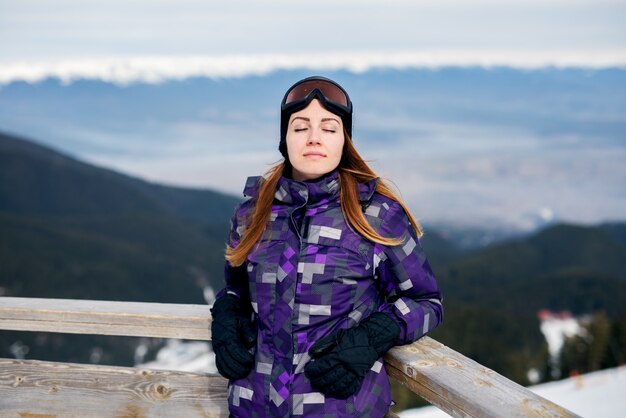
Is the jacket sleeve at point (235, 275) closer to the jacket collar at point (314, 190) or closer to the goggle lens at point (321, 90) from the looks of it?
the jacket collar at point (314, 190)

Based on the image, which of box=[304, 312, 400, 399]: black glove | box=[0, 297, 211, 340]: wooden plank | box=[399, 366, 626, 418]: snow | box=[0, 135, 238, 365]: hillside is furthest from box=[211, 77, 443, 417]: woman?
box=[0, 135, 238, 365]: hillside

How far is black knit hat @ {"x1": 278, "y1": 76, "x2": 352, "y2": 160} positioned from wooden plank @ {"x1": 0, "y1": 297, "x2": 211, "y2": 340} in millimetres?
1005

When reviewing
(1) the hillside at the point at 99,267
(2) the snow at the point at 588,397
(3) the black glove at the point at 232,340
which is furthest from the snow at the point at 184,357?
(3) the black glove at the point at 232,340

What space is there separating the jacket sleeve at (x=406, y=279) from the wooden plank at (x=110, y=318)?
0.91 m

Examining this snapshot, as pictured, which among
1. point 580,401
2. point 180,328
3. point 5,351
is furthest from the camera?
point 5,351

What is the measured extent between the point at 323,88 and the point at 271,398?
117 centimetres

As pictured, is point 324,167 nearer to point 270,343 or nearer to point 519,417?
point 270,343

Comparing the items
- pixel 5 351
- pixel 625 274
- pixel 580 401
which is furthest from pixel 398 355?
pixel 625 274

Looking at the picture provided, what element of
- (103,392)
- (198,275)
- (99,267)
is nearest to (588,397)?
(103,392)

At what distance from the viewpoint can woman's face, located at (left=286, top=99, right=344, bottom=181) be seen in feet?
8.50

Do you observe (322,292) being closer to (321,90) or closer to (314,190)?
(314,190)

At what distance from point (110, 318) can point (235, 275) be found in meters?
0.70

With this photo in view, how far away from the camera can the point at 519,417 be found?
189 cm

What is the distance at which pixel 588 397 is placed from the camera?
30703 millimetres
